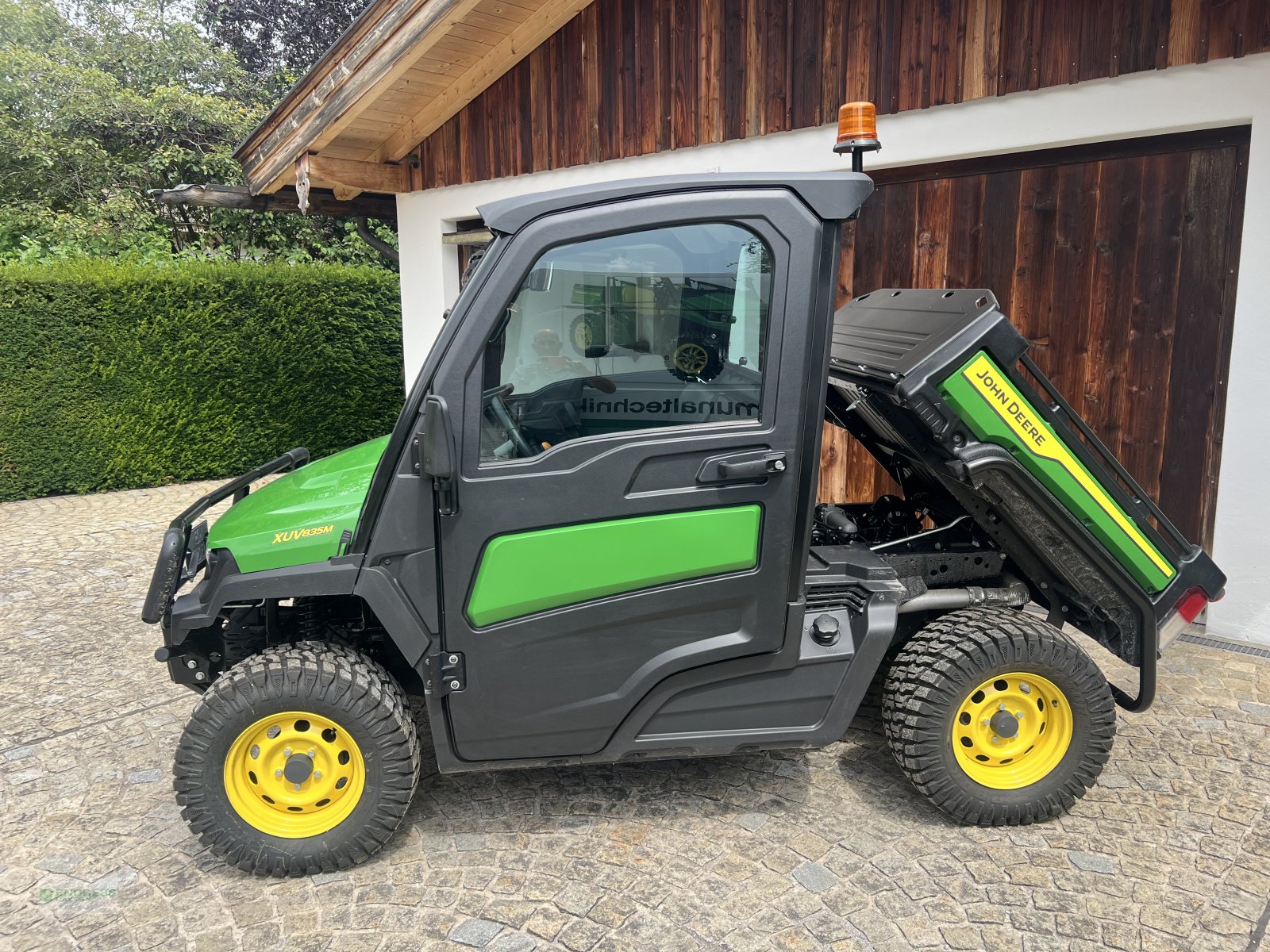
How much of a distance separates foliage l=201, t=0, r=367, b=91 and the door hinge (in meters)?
22.8

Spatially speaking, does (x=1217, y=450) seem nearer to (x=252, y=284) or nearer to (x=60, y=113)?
(x=252, y=284)

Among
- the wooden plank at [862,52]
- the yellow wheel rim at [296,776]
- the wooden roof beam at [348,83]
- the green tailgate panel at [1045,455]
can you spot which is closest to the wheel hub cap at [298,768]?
the yellow wheel rim at [296,776]

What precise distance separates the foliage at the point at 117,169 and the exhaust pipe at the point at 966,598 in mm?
13164

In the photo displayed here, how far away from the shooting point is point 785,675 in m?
2.97

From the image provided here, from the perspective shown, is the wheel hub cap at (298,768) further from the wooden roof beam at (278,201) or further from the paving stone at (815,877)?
the wooden roof beam at (278,201)

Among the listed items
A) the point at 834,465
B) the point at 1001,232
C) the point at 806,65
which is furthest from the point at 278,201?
the point at 1001,232

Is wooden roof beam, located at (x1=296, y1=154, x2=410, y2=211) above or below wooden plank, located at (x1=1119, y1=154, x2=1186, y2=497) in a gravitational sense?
above

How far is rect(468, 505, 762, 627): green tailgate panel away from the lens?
271cm

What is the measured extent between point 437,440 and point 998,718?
208 centimetres

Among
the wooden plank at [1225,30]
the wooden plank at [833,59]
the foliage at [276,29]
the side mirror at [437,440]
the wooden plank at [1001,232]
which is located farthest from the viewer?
the foliage at [276,29]

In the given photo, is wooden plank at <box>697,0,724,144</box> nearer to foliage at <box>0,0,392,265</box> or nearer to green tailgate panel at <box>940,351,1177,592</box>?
green tailgate panel at <box>940,351,1177,592</box>

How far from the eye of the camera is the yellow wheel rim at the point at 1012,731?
3064mm

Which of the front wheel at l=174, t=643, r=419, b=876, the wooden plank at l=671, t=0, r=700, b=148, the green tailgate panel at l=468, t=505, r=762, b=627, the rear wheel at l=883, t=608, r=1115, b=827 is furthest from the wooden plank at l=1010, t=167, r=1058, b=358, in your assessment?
the front wheel at l=174, t=643, r=419, b=876

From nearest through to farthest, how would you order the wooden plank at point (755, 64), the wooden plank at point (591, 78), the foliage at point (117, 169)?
the wooden plank at point (755, 64) → the wooden plank at point (591, 78) → the foliage at point (117, 169)
